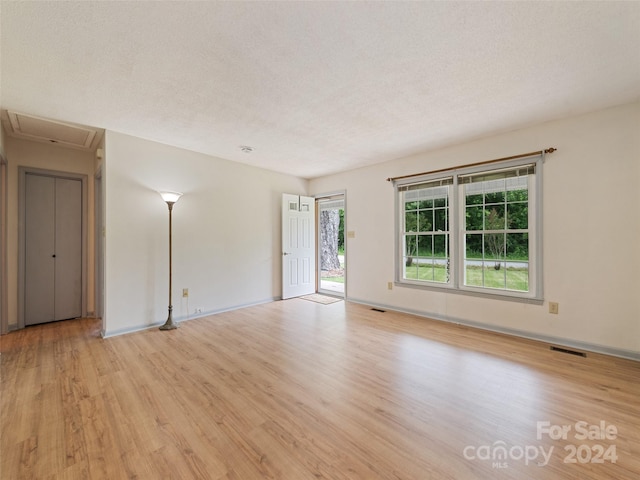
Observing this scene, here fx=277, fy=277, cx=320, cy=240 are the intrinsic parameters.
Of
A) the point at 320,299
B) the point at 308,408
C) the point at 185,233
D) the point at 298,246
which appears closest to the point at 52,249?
the point at 185,233

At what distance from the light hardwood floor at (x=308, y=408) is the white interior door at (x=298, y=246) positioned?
2.18 meters

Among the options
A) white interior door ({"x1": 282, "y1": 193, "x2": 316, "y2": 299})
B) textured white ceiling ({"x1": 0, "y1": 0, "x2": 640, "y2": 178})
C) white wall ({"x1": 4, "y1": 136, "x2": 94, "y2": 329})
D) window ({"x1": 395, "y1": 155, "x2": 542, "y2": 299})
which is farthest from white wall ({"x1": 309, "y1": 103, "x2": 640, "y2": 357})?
white wall ({"x1": 4, "y1": 136, "x2": 94, "y2": 329})

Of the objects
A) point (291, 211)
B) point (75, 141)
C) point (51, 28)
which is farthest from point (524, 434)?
point (75, 141)

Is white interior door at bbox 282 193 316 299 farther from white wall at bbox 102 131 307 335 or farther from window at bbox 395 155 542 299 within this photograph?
window at bbox 395 155 542 299

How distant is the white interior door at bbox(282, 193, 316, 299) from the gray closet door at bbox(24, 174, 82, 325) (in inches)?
127

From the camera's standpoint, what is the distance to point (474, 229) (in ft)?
12.6

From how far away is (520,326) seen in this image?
11.1 feet

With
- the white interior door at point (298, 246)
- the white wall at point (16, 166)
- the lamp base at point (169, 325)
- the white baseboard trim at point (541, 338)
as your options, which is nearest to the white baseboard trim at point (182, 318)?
the lamp base at point (169, 325)

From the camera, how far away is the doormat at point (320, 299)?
5.24 m

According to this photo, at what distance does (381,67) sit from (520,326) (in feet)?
10.9

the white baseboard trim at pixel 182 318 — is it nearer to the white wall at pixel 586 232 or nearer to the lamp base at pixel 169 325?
the lamp base at pixel 169 325

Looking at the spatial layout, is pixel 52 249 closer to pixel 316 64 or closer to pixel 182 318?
pixel 182 318

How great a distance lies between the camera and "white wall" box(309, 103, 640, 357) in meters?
2.75

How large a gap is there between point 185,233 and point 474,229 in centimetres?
416
